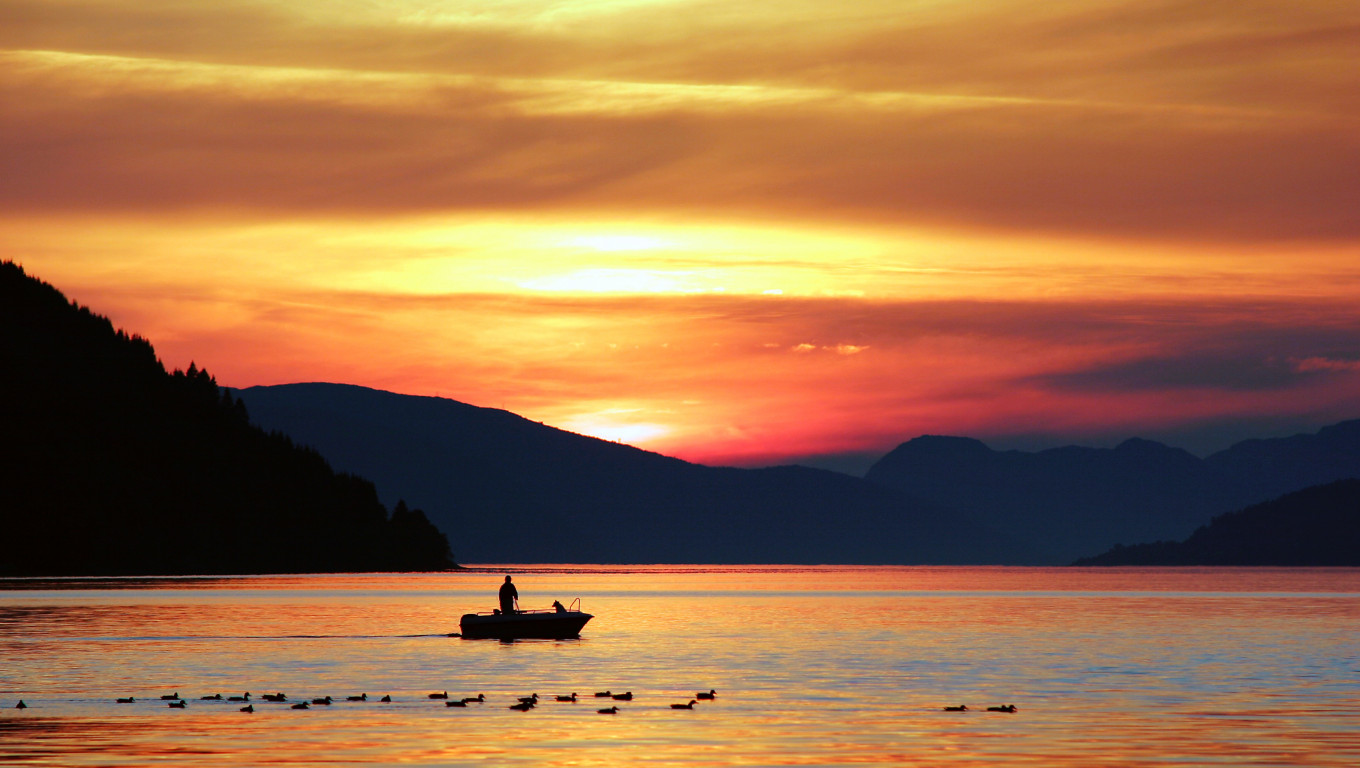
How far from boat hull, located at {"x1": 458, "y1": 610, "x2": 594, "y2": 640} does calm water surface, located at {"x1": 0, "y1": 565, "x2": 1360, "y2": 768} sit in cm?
98

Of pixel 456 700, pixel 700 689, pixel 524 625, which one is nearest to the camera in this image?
pixel 456 700

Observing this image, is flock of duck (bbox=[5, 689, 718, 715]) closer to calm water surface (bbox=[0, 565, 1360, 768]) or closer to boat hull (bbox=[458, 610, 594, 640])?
calm water surface (bbox=[0, 565, 1360, 768])

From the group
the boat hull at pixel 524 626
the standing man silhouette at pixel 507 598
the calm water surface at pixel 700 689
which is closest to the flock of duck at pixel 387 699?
the calm water surface at pixel 700 689

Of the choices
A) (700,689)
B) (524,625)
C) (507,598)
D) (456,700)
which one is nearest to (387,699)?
(456,700)

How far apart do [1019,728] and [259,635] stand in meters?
72.5

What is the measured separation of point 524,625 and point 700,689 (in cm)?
3406

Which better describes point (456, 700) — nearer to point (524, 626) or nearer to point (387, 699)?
point (387, 699)

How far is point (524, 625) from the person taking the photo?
10338 cm

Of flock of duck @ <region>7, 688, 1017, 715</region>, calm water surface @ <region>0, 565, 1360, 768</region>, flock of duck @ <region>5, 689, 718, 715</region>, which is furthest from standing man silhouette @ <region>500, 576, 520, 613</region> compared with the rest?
flock of duck @ <region>5, 689, 718, 715</region>

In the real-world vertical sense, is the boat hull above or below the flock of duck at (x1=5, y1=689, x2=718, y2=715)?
above

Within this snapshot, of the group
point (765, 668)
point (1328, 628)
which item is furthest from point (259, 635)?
point (1328, 628)

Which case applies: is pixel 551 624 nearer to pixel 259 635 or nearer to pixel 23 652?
pixel 259 635

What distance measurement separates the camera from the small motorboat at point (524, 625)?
338ft

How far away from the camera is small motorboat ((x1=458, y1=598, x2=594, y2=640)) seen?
103 m
